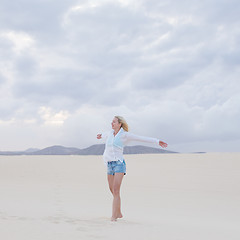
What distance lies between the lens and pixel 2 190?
1079 cm

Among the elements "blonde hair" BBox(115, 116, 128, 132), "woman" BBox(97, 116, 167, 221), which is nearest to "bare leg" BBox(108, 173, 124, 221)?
"woman" BBox(97, 116, 167, 221)

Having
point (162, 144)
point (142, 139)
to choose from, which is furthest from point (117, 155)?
point (162, 144)

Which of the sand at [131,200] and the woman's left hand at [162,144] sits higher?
the woman's left hand at [162,144]

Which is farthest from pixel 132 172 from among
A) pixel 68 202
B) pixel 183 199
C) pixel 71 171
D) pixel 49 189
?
pixel 68 202

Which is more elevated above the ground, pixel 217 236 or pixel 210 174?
pixel 210 174

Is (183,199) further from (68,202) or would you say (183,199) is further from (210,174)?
(210,174)

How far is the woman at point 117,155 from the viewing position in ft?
18.7

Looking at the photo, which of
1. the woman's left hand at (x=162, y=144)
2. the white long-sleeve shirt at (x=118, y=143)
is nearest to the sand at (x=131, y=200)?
the white long-sleeve shirt at (x=118, y=143)

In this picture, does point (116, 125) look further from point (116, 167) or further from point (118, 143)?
point (116, 167)

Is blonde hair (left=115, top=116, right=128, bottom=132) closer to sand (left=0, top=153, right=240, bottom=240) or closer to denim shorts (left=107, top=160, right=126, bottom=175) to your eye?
denim shorts (left=107, top=160, right=126, bottom=175)

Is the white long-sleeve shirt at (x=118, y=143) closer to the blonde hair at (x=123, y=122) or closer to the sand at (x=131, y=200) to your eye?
the blonde hair at (x=123, y=122)

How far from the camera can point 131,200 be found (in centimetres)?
936

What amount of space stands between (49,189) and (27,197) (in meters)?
1.98

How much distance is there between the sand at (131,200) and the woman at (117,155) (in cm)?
41
